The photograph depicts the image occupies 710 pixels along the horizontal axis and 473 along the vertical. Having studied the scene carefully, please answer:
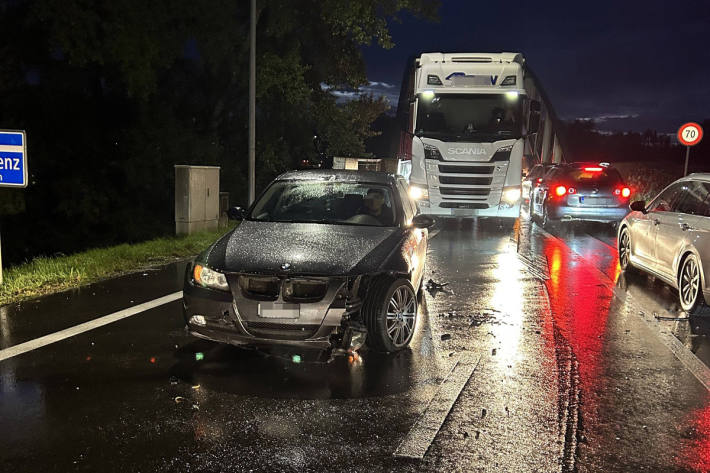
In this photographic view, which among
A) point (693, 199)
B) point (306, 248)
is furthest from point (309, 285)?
point (693, 199)

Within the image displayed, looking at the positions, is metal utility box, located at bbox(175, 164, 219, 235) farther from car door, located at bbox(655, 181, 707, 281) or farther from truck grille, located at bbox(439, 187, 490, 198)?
car door, located at bbox(655, 181, 707, 281)

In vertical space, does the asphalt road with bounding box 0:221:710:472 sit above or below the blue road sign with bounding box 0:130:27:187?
below

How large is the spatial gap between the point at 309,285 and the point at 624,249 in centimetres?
705

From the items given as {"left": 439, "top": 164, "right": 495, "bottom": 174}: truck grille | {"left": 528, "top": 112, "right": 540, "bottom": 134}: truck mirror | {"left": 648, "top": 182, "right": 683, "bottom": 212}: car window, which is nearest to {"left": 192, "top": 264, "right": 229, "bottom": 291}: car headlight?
{"left": 648, "top": 182, "right": 683, "bottom": 212}: car window

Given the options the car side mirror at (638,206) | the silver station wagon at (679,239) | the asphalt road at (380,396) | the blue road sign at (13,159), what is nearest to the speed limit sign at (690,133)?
the silver station wagon at (679,239)

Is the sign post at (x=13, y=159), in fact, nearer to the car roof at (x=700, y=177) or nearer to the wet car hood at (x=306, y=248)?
the wet car hood at (x=306, y=248)

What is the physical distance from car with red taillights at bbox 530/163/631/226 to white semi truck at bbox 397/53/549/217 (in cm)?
248

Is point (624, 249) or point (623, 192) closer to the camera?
point (624, 249)

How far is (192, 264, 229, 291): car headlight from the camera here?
5668 mm

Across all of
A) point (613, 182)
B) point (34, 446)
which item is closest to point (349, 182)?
point (34, 446)

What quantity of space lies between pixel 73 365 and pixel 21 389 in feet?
2.02

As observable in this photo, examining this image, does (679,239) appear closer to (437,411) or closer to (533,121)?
(437,411)

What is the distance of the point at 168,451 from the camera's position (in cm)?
398

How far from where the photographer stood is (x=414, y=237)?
23.9ft
